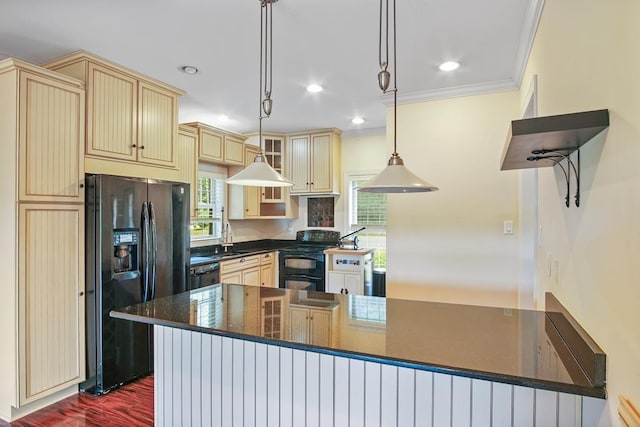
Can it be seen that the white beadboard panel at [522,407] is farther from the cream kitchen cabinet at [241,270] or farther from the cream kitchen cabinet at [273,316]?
the cream kitchen cabinet at [241,270]

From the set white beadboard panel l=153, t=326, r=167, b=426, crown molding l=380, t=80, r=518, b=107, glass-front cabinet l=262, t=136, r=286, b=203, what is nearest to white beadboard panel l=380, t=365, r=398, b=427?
white beadboard panel l=153, t=326, r=167, b=426

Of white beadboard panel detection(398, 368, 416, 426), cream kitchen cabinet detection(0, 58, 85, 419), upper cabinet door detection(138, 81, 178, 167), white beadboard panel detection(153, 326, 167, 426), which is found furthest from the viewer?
upper cabinet door detection(138, 81, 178, 167)

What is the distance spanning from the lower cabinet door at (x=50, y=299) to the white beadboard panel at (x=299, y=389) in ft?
6.25

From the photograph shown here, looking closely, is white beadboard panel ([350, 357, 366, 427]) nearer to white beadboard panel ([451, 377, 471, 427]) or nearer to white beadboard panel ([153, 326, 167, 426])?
white beadboard panel ([451, 377, 471, 427])

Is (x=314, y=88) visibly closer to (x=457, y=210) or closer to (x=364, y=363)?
(x=457, y=210)

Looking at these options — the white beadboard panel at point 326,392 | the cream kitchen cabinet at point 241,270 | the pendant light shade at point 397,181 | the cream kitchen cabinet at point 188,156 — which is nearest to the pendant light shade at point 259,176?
the pendant light shade at point 397,181

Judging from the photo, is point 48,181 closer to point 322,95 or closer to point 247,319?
point 247,319

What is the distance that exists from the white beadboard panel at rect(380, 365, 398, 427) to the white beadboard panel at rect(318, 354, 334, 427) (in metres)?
0.21

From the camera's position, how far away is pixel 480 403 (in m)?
1.23

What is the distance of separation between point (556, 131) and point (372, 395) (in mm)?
1108

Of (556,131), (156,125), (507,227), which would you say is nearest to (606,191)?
(556,131)

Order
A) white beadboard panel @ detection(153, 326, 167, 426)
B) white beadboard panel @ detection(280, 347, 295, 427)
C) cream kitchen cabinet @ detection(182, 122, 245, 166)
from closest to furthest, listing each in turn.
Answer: white beadboard panel @ detection(280, 347, 295, 427), white beadboard panel @ detection(153, 326, 167, 426), cream kitchen cabinet @ detection(182, 122, 245, 166)

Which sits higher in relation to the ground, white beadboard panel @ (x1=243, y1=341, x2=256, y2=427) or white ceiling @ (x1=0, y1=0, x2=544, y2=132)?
white ceiling @ (x1=0, y1=0, x2=544, y2=132)

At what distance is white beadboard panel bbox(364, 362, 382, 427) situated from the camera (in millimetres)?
1378
